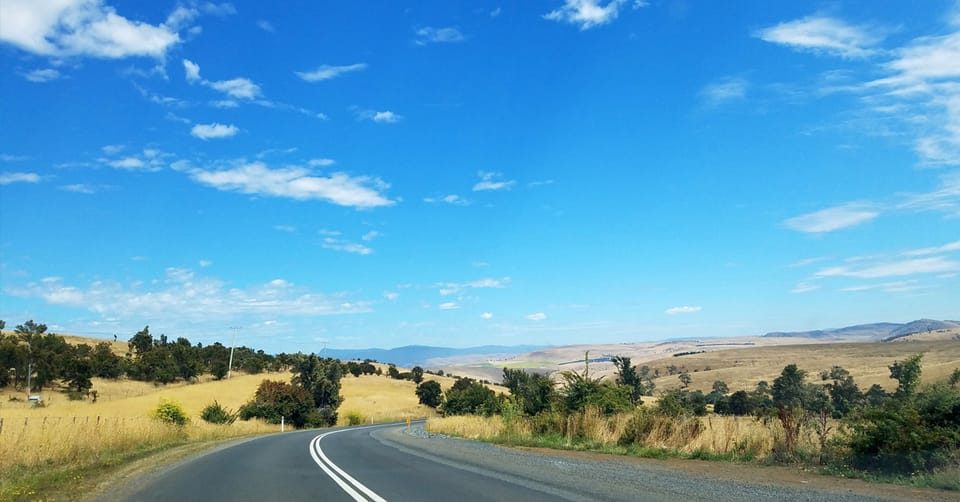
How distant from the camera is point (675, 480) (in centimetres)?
1276

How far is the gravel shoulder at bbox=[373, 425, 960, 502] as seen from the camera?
1058cm

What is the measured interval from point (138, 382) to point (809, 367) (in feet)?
286

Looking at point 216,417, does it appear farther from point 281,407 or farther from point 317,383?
point 317,383

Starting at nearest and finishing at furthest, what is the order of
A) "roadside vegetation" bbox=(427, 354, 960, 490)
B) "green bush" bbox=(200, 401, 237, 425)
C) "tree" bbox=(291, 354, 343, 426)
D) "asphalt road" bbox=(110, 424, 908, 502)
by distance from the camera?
"asphalt road" bbox=(110, 424, 908, 502) → "roadside vegetation" bbox=(427, 354, 960, 490) → "green bush" bbox=(200, 401, 237, 425) → "tree" bbox=(291, 354, 343, 426)

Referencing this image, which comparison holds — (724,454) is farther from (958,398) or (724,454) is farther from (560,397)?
(560,397)

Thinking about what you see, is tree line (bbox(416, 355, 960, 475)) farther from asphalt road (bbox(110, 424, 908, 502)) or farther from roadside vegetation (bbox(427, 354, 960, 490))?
asphalt road (bbox(110, 424, 908, 502))

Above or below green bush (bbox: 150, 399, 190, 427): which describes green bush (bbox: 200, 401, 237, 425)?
below

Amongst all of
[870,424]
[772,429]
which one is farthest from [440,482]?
[870,424]

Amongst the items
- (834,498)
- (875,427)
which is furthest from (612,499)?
(875,427)

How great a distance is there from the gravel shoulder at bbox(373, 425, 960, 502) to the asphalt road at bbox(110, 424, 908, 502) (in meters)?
0.02

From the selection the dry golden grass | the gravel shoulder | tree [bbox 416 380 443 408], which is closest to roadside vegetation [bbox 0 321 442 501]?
tree [bbox 416 380 443 408]

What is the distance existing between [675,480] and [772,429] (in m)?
5.19

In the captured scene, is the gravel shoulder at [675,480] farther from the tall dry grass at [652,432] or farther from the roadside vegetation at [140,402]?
the roadside vegetation at [140,402]

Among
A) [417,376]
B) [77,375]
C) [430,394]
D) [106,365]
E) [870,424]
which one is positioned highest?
[106,365]
